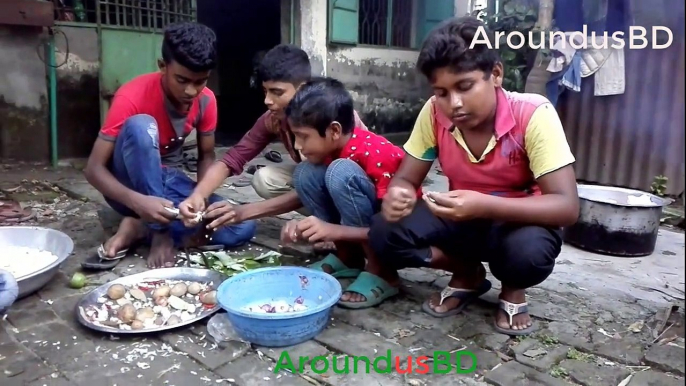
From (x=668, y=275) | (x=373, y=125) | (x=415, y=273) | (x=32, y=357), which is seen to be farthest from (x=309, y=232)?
(x=373, y=125)

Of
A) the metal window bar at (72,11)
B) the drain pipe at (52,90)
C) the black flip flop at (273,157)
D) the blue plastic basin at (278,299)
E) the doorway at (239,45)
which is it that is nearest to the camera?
the blue plastic basin at (278,299)

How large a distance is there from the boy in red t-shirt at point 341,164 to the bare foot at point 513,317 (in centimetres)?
43

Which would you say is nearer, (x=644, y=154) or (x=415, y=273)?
(x=415, y=273)

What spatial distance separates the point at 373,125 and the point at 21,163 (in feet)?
13.1

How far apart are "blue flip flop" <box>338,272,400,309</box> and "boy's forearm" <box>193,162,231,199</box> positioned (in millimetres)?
832

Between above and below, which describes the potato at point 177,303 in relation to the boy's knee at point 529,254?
below

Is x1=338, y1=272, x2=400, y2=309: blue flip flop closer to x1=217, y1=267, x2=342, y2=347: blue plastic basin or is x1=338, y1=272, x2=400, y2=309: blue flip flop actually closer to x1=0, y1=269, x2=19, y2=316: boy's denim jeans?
x1=217, y1=267, x2=342, y2=347: blue plastic basin

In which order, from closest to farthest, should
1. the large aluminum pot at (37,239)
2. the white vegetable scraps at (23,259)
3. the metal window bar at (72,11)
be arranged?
the white vegetable scraps at (23,259), the large aluminum pot at (37,239), the metal window bar at (72,11)

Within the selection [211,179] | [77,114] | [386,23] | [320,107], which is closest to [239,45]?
[386,23]

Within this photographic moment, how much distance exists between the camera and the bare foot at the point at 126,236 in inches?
104

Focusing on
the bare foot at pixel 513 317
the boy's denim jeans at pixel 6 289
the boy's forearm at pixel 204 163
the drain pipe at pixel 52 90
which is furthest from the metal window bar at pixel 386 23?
the boy's denim jeans at pixel 6 289

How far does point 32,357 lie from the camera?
1.83 metres

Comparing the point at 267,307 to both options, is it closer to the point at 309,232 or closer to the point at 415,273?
the point at 309,232

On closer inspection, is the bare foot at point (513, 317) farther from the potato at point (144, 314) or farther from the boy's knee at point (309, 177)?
the potato at point (144, 314)
